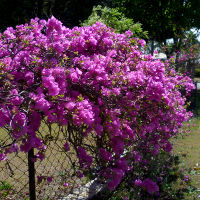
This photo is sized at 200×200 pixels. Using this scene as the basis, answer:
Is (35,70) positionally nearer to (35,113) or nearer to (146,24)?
(35,113)

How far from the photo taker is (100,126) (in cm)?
222

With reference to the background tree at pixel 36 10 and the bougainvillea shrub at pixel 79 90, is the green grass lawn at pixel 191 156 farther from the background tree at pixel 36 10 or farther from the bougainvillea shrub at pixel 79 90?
the background tree at pixel 36 10

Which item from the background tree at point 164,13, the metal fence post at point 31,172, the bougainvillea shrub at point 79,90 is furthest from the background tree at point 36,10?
the metal fence post at point 31,172

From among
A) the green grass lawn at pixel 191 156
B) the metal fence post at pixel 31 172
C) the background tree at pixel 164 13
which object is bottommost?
the metal fence post at pixel 31 172

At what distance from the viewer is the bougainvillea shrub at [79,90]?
191 cm

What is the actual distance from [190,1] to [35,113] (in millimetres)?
14024

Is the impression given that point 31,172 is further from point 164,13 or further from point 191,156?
point 164,13

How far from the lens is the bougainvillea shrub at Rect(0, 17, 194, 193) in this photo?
75.3 inches

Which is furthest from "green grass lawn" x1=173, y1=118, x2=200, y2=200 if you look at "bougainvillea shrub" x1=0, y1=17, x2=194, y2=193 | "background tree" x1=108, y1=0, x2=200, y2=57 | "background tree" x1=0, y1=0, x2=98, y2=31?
"background tree" x1=108, y1=0, x2=200, y2=57

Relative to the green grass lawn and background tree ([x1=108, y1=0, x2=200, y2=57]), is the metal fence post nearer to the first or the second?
the green grass lawn

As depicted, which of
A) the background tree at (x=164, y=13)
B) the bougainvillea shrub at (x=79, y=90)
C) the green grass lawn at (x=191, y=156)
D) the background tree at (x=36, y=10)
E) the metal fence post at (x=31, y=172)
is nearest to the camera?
the bougainvillea shrub at (x=79, y=90)

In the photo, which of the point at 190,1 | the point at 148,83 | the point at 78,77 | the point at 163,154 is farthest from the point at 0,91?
the point at 190,1

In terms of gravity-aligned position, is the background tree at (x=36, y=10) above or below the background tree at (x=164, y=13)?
below

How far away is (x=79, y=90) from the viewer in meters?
2.41
